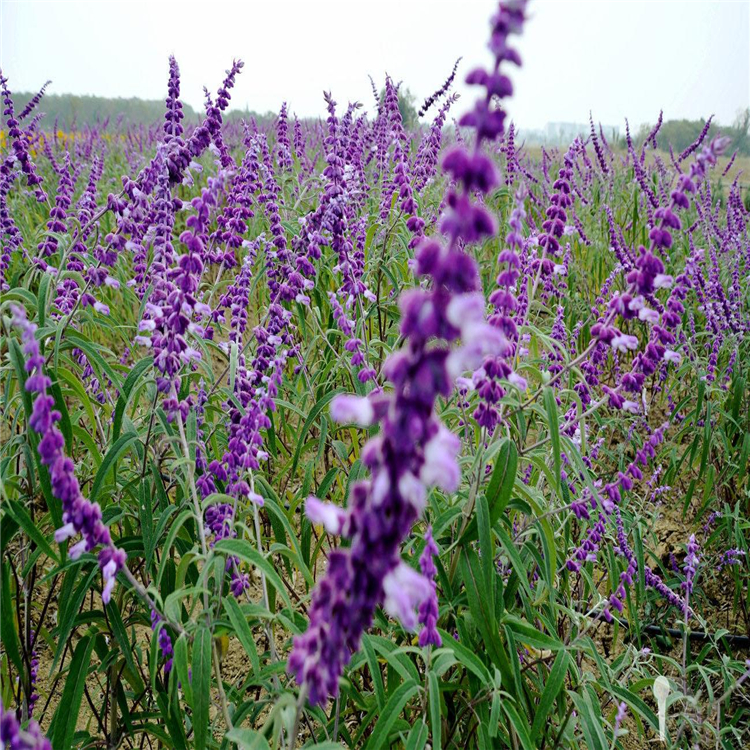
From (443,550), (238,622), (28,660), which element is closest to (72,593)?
(28,660)

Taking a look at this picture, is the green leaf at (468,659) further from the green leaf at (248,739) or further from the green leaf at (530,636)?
the green leaf at (248,739)

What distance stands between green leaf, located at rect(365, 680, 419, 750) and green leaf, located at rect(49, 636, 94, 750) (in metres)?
0.96

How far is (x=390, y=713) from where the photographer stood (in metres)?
1.79

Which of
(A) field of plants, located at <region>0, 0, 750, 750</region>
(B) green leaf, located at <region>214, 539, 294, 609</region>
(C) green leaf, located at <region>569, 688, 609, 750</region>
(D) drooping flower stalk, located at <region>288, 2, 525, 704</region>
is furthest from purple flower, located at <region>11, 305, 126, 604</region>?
(C) green leaf, located at <region>569, 688, 609, 750</region>

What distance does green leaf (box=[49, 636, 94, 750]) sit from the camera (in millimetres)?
1968

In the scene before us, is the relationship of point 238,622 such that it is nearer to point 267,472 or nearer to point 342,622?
point 342,622

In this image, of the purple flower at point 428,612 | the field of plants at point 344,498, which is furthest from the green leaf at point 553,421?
the purple flower at point 428,612

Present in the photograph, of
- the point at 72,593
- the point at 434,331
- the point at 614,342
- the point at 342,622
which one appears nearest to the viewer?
the point at 434,331

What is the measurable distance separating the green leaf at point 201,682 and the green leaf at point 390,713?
0.48 metres

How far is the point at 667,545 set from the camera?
4.85 meters

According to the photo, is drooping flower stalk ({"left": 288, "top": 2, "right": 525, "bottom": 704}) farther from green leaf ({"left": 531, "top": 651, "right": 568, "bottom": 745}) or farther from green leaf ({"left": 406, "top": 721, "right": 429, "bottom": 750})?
green leaf ({"left": 531, "top": 651, "right": 568, "bottom": 745})

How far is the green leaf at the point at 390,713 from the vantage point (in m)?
1.74

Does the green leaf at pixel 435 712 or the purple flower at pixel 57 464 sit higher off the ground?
the purple flower at pixel 57 464

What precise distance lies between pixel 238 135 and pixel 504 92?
1434 centimetres
